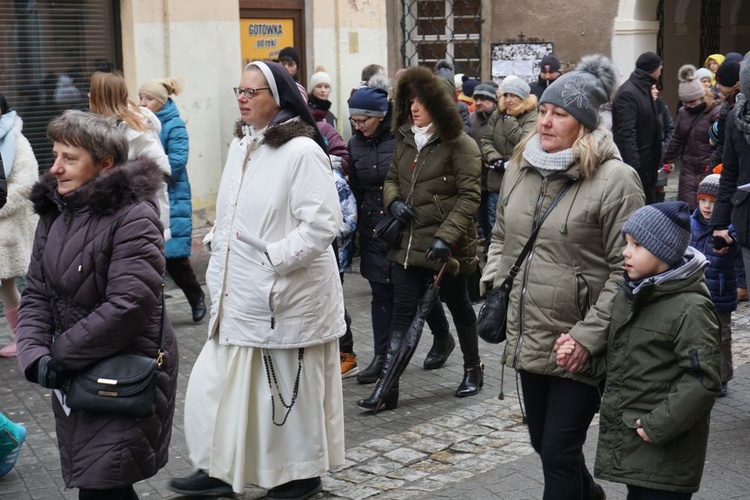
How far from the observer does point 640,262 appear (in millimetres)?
4125

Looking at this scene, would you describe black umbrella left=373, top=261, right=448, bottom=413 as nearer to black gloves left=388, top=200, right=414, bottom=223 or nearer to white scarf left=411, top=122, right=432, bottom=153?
black gloves left=388, top=200, right=414, bottom=223

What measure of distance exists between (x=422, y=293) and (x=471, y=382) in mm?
641

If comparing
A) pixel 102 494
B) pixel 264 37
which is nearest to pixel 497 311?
pixel 102 494

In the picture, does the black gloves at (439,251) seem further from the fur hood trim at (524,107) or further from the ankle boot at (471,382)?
the fur hood trim at (524,107)

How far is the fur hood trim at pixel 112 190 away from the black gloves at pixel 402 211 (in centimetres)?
246

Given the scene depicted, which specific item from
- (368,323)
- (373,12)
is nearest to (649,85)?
(373,12)

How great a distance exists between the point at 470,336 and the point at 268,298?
2258 mm

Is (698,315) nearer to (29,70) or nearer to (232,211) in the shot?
(232,211)

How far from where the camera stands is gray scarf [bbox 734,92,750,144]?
19.8 ft

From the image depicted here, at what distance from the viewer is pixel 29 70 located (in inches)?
392

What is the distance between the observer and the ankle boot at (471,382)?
23.2 feet

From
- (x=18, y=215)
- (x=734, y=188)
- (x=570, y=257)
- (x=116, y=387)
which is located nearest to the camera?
(x=116, y=387)

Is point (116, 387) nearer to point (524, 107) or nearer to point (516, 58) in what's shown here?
point (524, 107)

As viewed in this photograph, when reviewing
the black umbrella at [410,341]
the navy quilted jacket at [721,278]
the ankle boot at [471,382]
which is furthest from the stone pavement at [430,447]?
the navy quilted jacket at [721,278]
